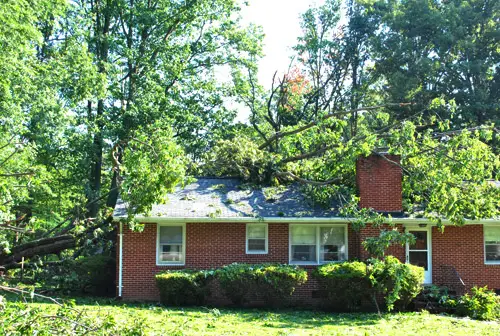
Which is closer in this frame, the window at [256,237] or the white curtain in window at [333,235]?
the window at [256,237]

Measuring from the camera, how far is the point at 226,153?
2105 cm

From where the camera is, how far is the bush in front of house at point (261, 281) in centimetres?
1688

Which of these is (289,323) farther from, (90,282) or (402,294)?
(90,282)

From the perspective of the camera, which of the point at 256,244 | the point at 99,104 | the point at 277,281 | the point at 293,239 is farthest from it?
the point at 99,104

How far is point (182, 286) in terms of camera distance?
55.5 feet

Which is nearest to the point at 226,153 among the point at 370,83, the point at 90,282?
the point at 90,282

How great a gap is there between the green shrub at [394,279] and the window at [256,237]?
3.91m

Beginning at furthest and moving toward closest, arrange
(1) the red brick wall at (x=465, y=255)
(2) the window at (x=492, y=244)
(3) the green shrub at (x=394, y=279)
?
(2) the window at (x=492, y=244) → (1) the red brick wall at (x=465, y=255) → (3) the green shrub at (x=394, y=279)

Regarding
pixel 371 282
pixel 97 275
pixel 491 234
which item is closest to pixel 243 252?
pixel 371 282

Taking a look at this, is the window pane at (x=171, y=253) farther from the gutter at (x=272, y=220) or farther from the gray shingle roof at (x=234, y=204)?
the gray shingle roof at (x=234, y=204)

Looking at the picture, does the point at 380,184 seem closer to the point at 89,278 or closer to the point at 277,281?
the point at 277,281

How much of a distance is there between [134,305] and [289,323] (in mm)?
5167

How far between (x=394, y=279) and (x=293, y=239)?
163 inches

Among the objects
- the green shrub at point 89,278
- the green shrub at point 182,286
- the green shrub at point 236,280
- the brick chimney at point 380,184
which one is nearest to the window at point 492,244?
the brick chimney at point 380,184
